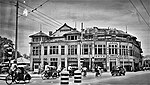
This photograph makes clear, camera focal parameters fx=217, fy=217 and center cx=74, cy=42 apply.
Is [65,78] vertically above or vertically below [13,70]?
below

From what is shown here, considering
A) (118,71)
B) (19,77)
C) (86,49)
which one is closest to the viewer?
(118,71)

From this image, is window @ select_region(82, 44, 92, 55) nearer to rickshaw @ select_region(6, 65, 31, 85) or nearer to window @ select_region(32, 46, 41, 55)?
window @ select_region(32, 46, 41, 55)

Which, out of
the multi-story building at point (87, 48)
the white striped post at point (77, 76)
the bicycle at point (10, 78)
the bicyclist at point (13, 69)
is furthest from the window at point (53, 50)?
Result: the bicycle at point (10, 78)

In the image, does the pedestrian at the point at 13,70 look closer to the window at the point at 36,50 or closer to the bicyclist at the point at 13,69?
the bicyclist at the point at 13,69

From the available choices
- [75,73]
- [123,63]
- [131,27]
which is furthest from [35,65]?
[131,27]

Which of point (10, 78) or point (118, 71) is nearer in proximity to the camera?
point (118, 71)

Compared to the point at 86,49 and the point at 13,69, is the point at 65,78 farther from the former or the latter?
the point at 13,69

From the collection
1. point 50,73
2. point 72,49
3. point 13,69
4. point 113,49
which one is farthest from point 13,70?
point 113,49

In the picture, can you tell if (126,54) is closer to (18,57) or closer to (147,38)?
(147,38)

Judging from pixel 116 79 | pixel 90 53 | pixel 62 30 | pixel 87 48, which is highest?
pixel 62 30
